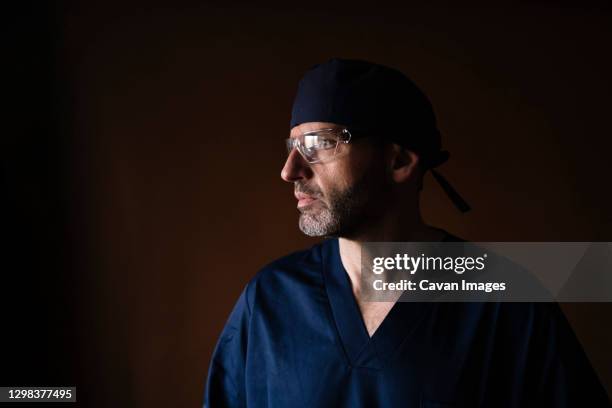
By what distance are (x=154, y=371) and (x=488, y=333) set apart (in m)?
1.11

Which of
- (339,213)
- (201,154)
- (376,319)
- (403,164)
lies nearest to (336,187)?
(339,213)

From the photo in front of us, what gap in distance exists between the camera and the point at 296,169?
1098 mm

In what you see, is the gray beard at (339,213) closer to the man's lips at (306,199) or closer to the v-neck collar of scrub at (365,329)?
the man's lips at (306,199)

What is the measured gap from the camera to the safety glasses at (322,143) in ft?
3.62

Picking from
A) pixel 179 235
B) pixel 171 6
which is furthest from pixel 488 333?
pixel 171 6

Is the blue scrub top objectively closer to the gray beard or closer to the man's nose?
the gray beard

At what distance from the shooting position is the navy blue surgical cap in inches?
43.8

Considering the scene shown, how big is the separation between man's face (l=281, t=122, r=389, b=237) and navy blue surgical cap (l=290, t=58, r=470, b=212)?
33mm

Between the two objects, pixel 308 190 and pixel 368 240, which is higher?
pixel 308 190

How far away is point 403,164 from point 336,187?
0.17 metres

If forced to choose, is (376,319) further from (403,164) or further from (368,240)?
(403,164)

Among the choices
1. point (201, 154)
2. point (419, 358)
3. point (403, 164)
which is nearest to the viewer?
point (419, 358)

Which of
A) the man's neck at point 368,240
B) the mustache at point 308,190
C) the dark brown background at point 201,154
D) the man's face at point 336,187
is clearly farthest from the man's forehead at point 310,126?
the dark brown background at point 201,154

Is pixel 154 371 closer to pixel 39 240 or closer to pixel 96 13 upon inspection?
pixel 39 240
